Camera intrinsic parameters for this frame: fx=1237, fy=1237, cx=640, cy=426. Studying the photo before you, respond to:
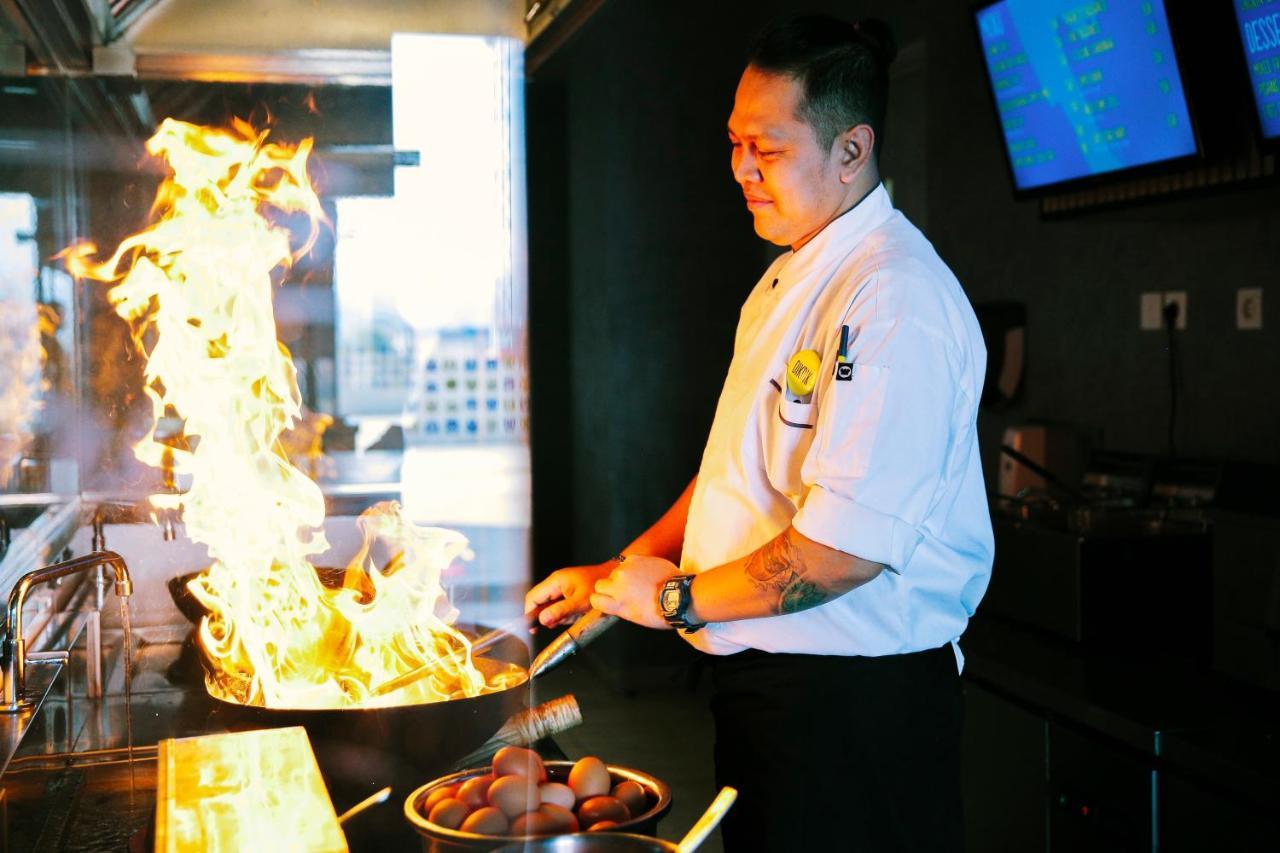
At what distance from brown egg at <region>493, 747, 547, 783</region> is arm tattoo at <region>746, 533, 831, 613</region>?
1.08ft

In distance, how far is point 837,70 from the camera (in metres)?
1.48

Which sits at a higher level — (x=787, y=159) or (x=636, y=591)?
(x=787, y=159)

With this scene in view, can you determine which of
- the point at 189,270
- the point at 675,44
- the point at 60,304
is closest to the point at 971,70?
the point at 675,44

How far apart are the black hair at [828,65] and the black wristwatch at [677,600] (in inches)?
22.0

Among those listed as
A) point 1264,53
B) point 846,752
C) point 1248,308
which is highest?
point 1264,53

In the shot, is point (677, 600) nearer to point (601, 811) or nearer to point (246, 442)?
point (601, 811)

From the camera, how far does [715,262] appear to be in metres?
5.13

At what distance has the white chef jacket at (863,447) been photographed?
1343mm

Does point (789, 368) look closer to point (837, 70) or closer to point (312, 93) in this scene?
point (837, 70)

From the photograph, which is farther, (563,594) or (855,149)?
(563,594)

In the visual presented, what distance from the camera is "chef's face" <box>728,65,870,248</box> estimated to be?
4.91 feet

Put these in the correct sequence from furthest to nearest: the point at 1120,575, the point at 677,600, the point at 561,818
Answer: the point at 1120,575, the point at 677,600, the point at 561,818

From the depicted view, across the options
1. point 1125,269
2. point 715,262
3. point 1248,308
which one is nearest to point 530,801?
point 1248,308

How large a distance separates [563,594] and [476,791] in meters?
0.51
